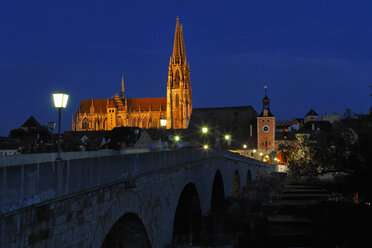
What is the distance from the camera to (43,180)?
26.1 feet

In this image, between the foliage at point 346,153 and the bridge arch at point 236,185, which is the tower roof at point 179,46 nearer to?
the bridge arch at point 236,185

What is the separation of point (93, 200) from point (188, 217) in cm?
1811

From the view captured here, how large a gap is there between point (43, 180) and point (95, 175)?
239cm

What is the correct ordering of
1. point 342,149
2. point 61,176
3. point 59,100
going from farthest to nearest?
point 342,149 < point 59,100 < point 61,176

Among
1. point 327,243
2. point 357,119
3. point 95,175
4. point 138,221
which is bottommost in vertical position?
point 327,243

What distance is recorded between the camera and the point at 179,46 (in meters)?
178

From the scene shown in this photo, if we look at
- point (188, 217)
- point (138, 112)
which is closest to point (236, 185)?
point (188, 217)

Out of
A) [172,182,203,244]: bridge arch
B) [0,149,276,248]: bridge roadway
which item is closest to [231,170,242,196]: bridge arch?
[172,182,203,244]: bridge arch

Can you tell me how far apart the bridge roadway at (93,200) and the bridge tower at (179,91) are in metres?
148

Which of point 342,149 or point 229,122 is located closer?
point 342,149

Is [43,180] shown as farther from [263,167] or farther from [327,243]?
[263,167]

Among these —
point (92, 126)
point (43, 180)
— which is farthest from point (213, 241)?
point (92, 126)

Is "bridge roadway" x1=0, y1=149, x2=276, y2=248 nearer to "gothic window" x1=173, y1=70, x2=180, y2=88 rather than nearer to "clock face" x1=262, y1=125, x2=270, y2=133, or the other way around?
"clock face" x1=262, y1=125, x2=270, y2=133

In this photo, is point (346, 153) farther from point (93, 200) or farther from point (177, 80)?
point (177, 80)
